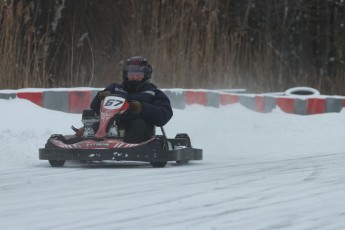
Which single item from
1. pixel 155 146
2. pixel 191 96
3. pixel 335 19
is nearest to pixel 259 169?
pixel 155 146

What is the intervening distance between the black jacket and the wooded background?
3.83m

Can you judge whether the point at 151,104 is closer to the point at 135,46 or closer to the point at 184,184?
the point at 184,184

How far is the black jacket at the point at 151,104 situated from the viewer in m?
9.67

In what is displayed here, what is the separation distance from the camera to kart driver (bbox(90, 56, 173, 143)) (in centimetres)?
951

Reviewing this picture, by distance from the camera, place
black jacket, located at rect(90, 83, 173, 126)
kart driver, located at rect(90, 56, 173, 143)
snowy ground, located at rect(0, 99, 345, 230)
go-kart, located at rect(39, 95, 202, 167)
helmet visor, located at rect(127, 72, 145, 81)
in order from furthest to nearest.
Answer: helmet visor, located at rect(127, 72, 145, 81) → black jacket, located at rect(90, 83, 173, 126) → kart driver, located at rect(90, 56, 173, 143) → go-kart, located at rect(39, 95, 202, 167) → snowy ground, located at rect(0, 99, 345, 230)

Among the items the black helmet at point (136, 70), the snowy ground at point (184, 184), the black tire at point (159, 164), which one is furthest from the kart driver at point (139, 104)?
the snowy ground at point (184, 184)

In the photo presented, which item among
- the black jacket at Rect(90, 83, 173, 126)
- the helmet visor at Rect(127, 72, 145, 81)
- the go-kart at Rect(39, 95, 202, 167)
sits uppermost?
the helmet visor at Rect(127, 72, 145, 81)

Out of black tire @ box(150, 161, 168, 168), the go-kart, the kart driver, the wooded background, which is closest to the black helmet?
the kart driver

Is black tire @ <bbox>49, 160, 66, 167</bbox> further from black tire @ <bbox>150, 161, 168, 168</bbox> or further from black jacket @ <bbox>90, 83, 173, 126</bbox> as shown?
black tire @ <bbox>150, 161, 168, 168</bbox>

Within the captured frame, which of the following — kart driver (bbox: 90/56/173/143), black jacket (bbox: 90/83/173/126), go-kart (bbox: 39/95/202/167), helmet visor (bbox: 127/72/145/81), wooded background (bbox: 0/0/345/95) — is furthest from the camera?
wooded background (bbox: 0/0/345/95)

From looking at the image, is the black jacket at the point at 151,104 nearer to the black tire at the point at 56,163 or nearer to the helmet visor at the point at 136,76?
the helmet visor at the point at 136,76

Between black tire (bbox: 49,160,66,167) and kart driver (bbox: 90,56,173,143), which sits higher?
kart driver (bbox: 90,56,173,143)

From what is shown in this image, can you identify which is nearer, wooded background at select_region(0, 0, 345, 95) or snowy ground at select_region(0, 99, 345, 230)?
snowy ground at select_region(0, 99, 345, 230)

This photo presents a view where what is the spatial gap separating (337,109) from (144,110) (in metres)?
6.96
